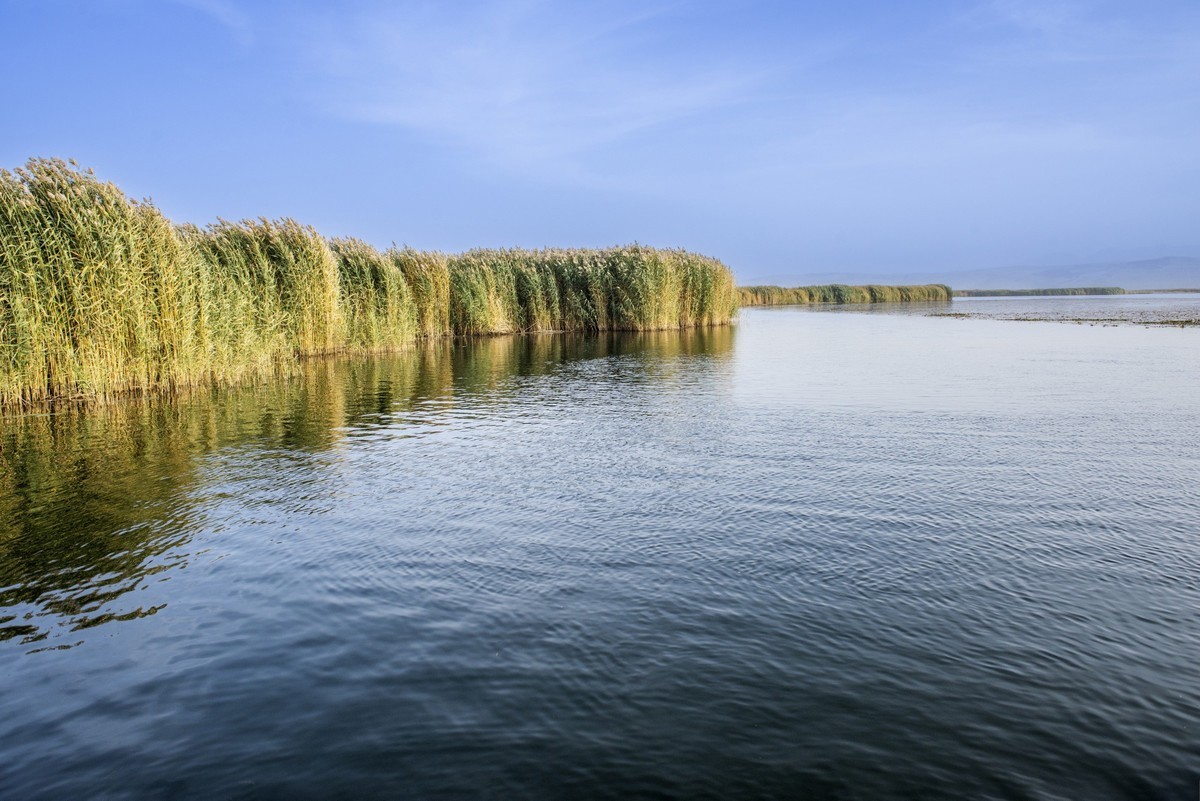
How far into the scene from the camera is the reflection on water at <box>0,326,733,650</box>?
5898mm

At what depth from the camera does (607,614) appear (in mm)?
5227

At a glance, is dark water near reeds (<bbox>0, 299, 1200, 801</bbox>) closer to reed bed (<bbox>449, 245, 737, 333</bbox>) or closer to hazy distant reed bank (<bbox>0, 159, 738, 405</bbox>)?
hazy distant reed bank (<bbox>0, 159, 738, 405</bbox>)

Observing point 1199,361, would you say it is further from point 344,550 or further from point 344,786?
point 344,786

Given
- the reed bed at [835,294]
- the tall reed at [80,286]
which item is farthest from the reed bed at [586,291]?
the reed bed at [835,294]

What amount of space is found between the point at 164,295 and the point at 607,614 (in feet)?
47.0

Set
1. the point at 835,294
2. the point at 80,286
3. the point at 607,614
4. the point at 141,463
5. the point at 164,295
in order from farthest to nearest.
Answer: the point at 835,294
the point at 164,295
the point at 80,286
the point at 141,463
the point at 607,614

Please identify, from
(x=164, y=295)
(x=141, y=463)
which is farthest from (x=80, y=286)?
(x=141, y=463)

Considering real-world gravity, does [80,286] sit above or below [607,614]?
above

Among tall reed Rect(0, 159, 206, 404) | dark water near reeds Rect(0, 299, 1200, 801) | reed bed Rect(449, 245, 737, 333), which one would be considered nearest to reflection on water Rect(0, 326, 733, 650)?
dark water near reeds Rect(0, 299, 1200, 801)

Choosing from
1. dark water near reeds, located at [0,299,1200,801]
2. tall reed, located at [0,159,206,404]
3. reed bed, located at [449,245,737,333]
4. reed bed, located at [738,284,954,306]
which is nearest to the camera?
dark water near reeds, located at [0,299,1200,801]

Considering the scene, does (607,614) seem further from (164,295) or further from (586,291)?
(586,291)

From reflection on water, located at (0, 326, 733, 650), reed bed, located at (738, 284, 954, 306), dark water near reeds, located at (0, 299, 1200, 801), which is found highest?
reed bed, located at (738, 284, 954, 306)

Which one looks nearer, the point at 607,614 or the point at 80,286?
the point at 607,614

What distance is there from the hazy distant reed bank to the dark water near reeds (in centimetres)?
298
